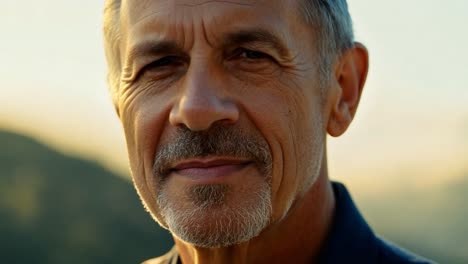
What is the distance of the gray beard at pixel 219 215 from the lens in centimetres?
366

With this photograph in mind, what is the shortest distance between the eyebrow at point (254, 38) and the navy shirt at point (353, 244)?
945 millimetres

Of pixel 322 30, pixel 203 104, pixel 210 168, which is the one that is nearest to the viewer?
pixel 203 104

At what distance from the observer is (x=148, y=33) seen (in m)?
3.90

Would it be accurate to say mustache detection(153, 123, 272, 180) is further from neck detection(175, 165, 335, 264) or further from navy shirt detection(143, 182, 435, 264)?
navy shirt detection(143, 182, 435, 264)

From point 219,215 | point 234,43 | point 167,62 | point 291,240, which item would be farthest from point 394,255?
point 167,62

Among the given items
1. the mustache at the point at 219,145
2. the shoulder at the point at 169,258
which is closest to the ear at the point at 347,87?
the mustache at the point at 219,145

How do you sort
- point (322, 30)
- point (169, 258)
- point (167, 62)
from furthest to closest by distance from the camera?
point (169, 258) → point (322, 30) → point (167, 62)

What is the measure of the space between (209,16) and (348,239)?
1.31 m

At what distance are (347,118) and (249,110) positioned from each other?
0.76 meters

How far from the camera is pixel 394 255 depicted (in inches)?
165

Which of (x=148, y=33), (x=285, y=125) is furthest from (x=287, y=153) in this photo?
(x=148, y=33)

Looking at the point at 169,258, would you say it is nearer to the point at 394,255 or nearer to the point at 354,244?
the point at 354,244

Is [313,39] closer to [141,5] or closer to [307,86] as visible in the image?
[307,86]

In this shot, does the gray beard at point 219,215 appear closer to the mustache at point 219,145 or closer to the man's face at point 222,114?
the man's face at point 222,114
